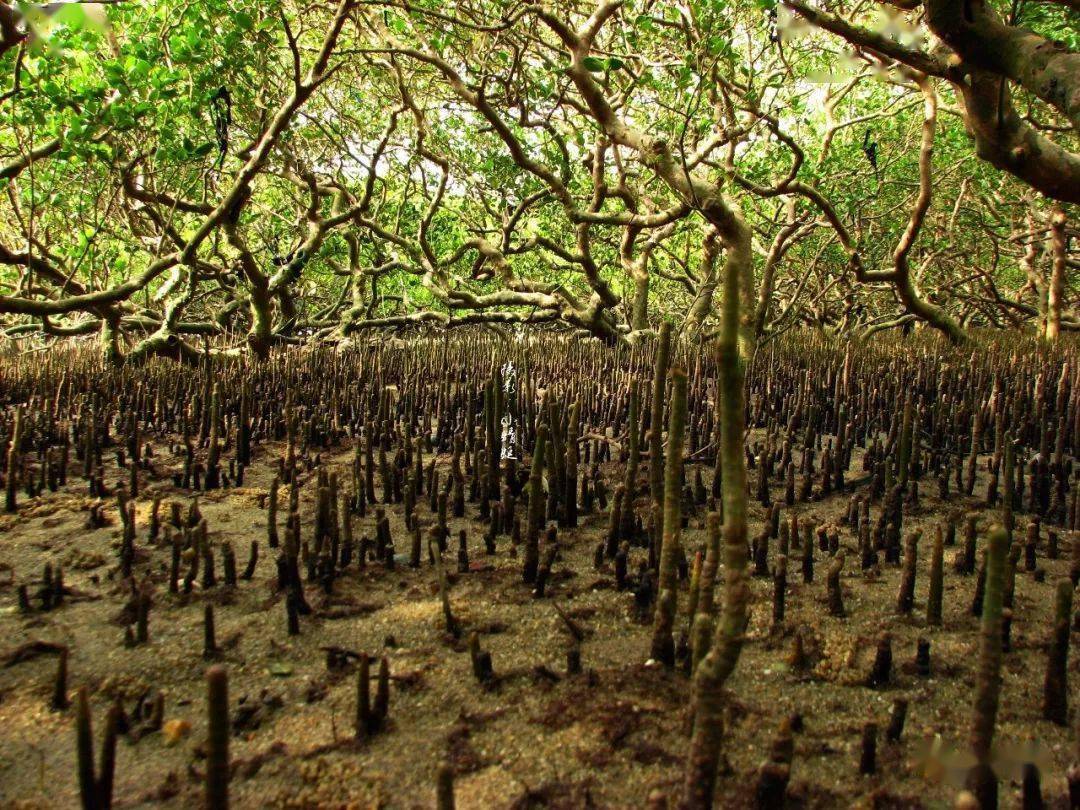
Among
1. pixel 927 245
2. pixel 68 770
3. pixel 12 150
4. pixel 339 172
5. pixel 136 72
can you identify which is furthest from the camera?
pixel 927 245

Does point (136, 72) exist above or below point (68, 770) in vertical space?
above

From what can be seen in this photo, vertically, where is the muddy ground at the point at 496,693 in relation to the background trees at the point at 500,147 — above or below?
below

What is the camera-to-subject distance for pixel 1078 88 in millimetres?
2869

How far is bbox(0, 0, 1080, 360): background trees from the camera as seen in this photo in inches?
176

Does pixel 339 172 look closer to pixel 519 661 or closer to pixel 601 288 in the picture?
pixel 601 288

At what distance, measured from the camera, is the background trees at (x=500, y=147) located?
176 inches

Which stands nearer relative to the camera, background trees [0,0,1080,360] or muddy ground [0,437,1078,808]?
muddy ground [0,437,1078,808]

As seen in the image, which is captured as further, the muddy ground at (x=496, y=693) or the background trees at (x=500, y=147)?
the background trees at (x=500, y=147)

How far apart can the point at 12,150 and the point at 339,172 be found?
376 cm

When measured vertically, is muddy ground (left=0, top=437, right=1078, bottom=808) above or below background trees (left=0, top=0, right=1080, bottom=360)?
below

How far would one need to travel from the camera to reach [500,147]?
8.66 meters

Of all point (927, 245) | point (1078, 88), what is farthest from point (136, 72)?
point (927, 245)

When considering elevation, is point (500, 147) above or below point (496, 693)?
above

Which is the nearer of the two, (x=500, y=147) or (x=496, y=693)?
(x=496, y=693)
